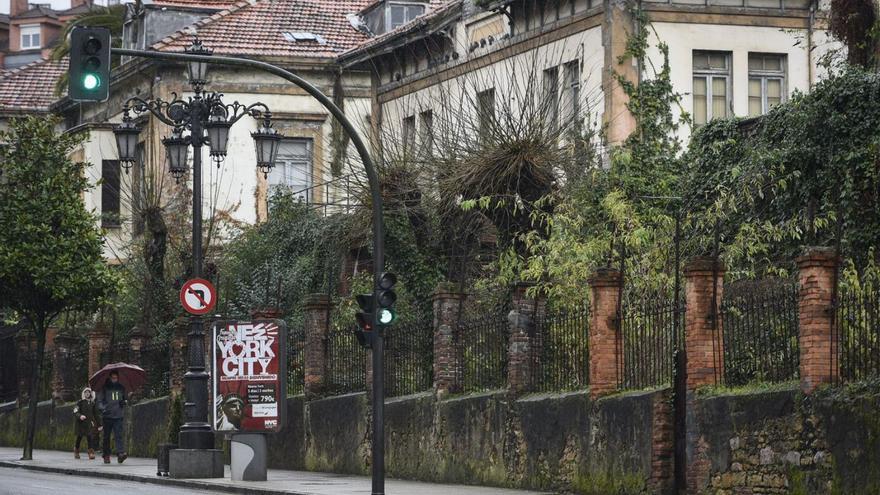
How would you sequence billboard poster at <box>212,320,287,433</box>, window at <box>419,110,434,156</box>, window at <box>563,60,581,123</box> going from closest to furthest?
billboard poster at <box>212,320,287,433</box>, window at <box>419,110,434,156</box>, window at <box>563,60,581,123</box>

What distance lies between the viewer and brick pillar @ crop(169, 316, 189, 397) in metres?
35.7

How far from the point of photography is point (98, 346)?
135ft

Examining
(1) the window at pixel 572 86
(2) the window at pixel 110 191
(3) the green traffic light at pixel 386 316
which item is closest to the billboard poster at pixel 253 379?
(3) the green traffic light at pixel 386 316

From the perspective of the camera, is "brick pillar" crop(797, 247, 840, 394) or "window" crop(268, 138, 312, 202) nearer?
"brick pillar" crop(797, 247, 840, 394)

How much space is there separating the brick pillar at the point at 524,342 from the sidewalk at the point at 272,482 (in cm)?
163

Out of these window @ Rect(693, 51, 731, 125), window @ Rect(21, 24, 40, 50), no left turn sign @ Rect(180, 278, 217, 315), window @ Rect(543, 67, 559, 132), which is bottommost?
no left turn sign @ Rect(180, 278, 217, 315)

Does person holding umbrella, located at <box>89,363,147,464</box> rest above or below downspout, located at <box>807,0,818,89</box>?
below

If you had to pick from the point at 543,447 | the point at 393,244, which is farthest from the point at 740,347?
the point at 393,244

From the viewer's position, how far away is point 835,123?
91.5 ft

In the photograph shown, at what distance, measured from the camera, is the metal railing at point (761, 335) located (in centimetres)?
2052

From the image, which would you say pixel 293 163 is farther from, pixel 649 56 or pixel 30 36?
pixel 30 36

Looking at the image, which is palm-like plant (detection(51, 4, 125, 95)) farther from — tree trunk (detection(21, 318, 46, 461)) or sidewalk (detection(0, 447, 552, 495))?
sidewalk (detection(0, 447, 552, 495))

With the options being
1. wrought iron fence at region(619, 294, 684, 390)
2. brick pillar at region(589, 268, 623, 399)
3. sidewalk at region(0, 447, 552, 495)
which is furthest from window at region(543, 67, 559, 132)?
wrought iron fence at region(619, 294, 684, 390)

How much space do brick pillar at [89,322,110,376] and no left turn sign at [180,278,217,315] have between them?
41.4ft
